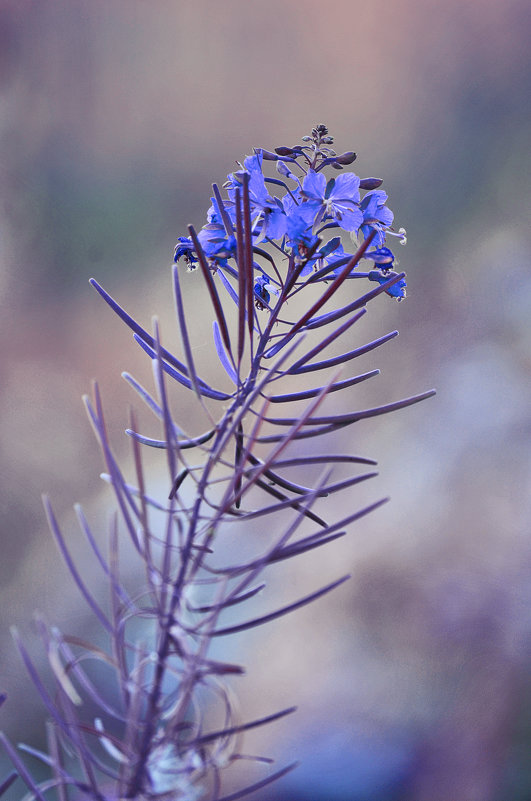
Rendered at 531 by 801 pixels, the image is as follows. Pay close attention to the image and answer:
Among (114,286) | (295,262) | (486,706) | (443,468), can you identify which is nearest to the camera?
(295,262)

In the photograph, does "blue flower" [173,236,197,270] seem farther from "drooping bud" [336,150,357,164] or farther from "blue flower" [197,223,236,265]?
"drooping bud" [336,150,357,164]

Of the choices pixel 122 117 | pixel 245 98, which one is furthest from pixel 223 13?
pixel 122 117

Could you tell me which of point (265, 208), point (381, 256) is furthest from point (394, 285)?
point (265, 208)

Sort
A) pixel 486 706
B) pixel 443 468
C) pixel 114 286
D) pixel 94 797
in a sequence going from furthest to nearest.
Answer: pixel 114 286, pixel 443 468, pixel 486 706, pixel 94 797

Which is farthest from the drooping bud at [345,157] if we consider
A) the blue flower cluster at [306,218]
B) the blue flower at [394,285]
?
the blue flower at [394,285]

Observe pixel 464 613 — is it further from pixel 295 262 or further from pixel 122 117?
pixel 122 117

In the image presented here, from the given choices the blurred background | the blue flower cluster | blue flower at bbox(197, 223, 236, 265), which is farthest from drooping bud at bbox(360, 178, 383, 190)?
the blurred background

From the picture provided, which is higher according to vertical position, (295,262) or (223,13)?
(223,13)
